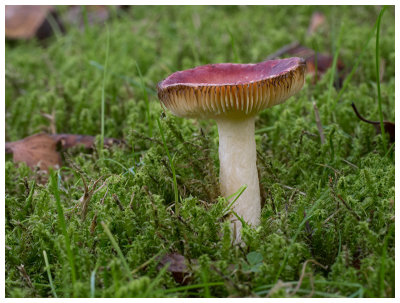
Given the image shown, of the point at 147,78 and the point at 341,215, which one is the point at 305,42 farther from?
the point at 341,215

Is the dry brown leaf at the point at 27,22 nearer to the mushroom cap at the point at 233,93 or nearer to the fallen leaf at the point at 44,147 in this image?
the fallen leaf at the point at 44,147

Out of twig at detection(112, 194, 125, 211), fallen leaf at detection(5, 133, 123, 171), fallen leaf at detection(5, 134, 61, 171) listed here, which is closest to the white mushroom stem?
twig at detection(112, 194, 125, 211)

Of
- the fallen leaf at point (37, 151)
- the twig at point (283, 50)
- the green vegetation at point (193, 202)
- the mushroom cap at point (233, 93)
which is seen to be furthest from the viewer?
the twig at point (283, 50)

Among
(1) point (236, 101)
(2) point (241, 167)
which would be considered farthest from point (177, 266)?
(1) point (236, 101)

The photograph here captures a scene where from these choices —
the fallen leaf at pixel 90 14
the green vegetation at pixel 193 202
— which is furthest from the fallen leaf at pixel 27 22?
the green vegetation at pixel 193 202

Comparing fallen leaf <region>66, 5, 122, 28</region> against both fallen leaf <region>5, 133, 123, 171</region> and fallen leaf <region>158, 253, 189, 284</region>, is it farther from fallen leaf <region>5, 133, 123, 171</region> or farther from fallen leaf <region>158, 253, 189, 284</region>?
fallen leaf <region>158, 253, 189, 284</region>

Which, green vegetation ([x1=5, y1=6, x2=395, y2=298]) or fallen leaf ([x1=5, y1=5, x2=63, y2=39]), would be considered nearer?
green vegetation ([x1=5, y1=6, x2=395, y2=298])
